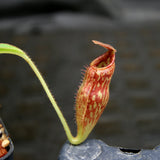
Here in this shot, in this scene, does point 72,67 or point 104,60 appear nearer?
point 104,60

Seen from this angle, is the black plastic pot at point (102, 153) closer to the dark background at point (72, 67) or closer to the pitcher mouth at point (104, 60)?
the pitcher mouth at point (104, 60)

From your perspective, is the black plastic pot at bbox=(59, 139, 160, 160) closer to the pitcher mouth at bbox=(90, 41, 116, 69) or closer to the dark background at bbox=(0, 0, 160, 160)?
the pitcher mouth at bbox=(90, 41, 116, 69)

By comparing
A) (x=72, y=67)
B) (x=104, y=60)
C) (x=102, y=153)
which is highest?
(x=104, y=60)

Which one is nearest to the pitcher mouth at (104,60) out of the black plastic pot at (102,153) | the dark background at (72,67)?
the black plastic pot at (102,153)

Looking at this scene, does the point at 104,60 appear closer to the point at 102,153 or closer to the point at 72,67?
the point at 102,153

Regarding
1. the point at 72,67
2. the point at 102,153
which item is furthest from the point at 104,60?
the point at 72,67

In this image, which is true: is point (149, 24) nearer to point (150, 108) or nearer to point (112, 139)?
point (150, 108)
